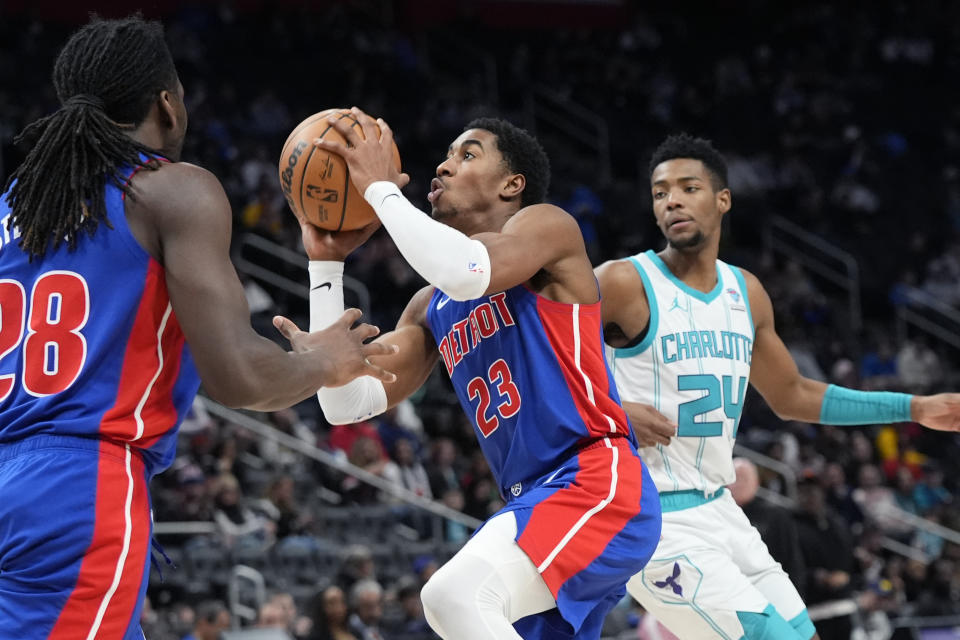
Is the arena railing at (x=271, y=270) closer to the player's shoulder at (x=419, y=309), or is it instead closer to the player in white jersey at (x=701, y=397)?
the player in white jersey at (x=701, y=397)

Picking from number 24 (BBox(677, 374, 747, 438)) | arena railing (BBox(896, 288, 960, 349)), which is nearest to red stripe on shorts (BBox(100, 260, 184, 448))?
number 24 (BBox(677, 374, 747, 438))

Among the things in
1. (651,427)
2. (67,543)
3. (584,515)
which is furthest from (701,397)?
(67,543)

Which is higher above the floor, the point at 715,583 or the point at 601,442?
the point at 601,442

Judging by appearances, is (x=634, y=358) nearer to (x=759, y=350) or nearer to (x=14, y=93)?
(x=759, y=350)

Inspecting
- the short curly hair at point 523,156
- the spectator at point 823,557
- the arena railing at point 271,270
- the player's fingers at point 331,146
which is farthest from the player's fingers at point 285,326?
the arena railing at point 271,270

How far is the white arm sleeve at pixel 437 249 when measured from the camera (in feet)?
11.8

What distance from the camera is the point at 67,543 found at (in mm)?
2656

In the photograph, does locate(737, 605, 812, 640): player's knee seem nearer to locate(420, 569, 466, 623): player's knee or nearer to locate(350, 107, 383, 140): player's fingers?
locate(420, 569, 466, 623): player's knee

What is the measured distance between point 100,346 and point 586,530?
1.58 metres

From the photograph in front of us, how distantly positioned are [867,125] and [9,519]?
65.1 feet

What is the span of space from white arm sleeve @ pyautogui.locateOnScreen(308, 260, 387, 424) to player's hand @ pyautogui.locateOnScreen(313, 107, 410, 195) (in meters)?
0.36

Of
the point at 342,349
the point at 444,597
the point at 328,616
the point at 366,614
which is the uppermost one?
the point at 342,349

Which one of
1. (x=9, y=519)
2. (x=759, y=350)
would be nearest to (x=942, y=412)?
(x=759, y=350)

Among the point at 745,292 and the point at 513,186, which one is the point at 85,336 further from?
the point at 745,292
